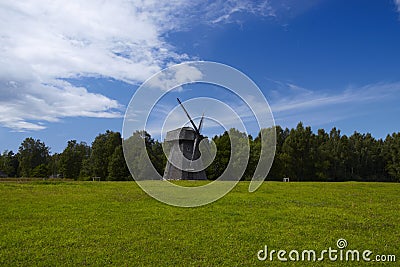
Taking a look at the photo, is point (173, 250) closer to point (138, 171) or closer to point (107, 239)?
point (107, 239)

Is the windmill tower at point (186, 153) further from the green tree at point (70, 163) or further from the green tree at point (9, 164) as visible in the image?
the green tree at point (9, 164)

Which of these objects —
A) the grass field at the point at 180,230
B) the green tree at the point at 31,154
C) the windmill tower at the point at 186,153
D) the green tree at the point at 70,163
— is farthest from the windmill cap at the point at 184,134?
the green tree at the point at 31,154

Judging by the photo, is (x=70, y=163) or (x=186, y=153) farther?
(x=70, y=163)

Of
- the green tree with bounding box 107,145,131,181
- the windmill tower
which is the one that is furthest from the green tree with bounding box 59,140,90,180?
the windmill tower

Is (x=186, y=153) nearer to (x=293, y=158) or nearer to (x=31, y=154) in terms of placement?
(x=293, y=158)

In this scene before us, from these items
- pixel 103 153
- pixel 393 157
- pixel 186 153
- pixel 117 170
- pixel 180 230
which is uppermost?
pixel 393 157

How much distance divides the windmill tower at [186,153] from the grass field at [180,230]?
26.3 m

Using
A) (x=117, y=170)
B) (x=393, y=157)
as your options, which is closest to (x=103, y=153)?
(x=117, y=170)

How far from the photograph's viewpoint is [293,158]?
83.2 m

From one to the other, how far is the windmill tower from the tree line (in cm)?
1927

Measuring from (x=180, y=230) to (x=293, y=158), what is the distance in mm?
71960

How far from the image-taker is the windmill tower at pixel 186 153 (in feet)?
162

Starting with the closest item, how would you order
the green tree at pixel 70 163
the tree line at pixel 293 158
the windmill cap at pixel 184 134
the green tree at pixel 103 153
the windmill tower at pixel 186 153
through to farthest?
the windmill tower at pixel 186 153
the windmill cap at pixel 184 134
the tree line at pixel 293 158
the green tree at pixel 103 153
the green tree at pixel 70 163

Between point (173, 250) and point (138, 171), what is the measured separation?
55.7 meters
